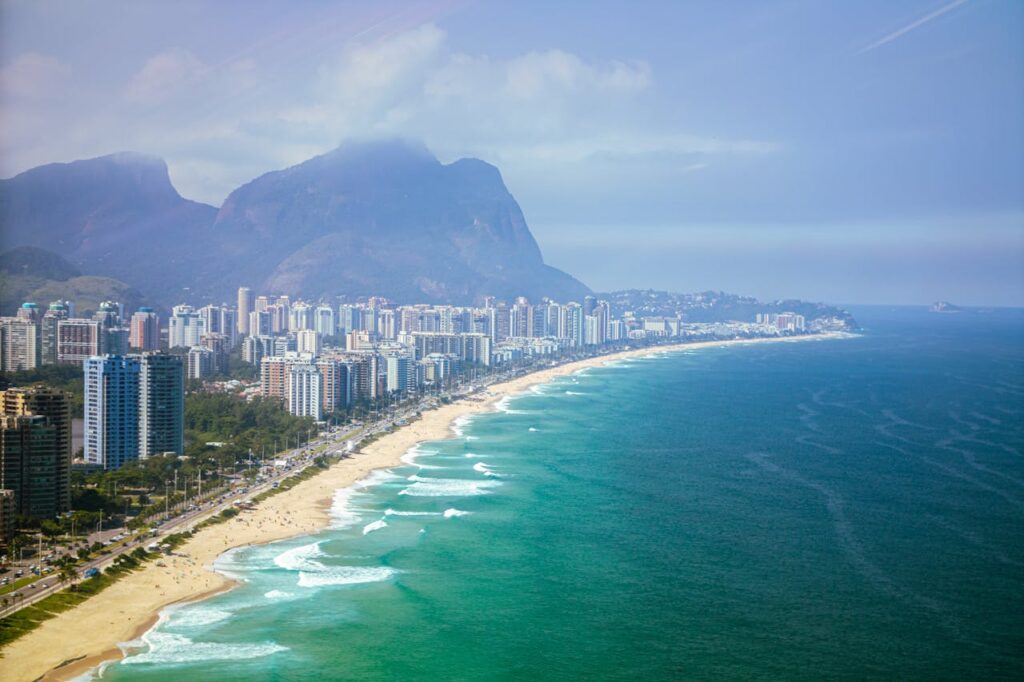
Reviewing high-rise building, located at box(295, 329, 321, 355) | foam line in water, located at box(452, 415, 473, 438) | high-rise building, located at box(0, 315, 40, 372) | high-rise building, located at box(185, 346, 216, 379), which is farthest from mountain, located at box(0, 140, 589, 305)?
foam line in water, located at box(452, 415, 473, 438)

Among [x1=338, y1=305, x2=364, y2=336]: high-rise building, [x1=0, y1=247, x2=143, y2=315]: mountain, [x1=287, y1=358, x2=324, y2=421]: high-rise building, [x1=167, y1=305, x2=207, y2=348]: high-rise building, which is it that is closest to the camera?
[x1=287, y1=358, x2=324, y2=421]: high-rise building

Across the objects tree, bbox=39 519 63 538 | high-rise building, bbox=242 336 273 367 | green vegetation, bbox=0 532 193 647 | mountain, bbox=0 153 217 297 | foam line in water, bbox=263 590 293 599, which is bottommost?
foam line in water, bbox=263 590 293 599

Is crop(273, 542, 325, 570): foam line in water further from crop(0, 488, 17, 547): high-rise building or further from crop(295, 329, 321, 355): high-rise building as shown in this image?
crop(295, 329, 321, 355): high-rise building

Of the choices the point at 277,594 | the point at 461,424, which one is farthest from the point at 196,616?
the point at 461,424

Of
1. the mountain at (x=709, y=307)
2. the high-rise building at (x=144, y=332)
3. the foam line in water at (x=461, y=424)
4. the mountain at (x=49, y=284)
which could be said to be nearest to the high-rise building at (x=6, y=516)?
the foam line in water at (x=461, y=424)

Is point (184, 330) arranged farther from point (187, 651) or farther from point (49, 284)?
point (187, 651)

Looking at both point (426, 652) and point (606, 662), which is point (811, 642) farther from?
point (426, 652)

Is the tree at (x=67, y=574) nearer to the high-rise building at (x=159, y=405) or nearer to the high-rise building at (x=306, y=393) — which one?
the high-rise building at (x=159, y=405)
